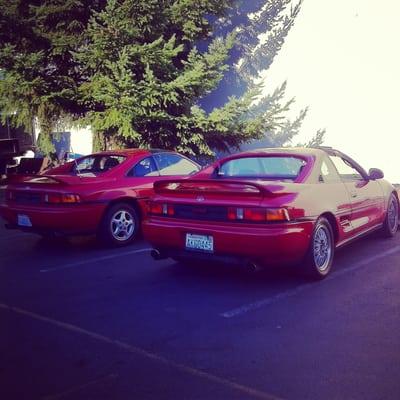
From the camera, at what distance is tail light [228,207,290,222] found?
13.9 ft

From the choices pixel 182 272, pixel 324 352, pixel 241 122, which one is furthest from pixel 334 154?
pixel 241 122

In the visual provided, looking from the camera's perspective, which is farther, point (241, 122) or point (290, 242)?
point (241, 122)

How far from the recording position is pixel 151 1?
409 inches

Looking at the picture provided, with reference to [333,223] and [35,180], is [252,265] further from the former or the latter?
[35,180]

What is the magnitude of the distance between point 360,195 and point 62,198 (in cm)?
371

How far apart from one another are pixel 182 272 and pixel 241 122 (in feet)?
25.0

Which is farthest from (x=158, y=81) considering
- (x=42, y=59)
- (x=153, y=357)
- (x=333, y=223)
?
(x=153, y=357)

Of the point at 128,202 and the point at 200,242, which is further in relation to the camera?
the point at 128,202

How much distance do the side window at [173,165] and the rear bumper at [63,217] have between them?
4.38 ft

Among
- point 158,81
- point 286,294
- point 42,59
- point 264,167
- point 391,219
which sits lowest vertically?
point 286,294

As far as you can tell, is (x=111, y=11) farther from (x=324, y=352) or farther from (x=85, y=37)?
(x=324, y=352)

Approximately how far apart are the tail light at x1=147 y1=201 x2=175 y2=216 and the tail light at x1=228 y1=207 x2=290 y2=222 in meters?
0.75

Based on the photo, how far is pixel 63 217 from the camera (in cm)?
595

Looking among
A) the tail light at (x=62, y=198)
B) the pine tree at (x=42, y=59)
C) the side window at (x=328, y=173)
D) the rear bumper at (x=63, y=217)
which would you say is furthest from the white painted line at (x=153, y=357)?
the pine tree at (x=42, y=59)
